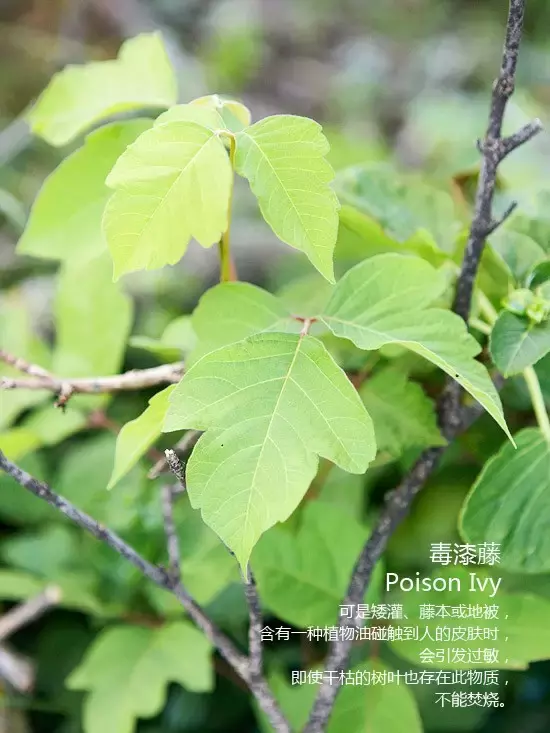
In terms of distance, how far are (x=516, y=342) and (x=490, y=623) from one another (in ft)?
0.85

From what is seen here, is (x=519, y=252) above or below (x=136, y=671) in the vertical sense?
above

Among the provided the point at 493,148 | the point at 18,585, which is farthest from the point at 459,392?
the point at 18,585

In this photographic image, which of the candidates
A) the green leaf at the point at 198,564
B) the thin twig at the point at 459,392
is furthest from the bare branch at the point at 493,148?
the green leaf at the point at 198,564

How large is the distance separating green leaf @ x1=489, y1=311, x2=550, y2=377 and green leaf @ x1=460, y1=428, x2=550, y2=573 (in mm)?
92

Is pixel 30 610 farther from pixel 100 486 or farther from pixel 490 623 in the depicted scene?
pixel 490 623

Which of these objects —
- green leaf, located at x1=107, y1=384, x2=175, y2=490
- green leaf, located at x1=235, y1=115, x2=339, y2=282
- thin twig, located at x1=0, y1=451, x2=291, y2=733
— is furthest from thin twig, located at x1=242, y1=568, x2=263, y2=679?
green leaf, located at x1=235, y1=115, x2=339, y2=282

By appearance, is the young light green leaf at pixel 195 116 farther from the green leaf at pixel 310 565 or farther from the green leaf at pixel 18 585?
the green leaf at pixel 18 585

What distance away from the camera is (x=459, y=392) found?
59 cm

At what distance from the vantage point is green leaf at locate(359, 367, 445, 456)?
565 mm

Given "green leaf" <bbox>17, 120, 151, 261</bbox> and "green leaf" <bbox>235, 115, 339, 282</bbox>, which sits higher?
"green leaf" <bbox>17, 120, 151, 261</bbox>

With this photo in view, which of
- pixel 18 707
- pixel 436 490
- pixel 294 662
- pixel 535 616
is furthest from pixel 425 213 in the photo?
pixel 18 707

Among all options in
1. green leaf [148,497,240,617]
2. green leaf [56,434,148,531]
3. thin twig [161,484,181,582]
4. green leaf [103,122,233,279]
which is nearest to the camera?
green leaf [103,122,233,279]

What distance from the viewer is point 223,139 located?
0.45 meters

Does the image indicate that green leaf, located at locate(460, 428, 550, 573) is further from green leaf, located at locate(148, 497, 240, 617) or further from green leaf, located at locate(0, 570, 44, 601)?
green leaf, located at locate(0, 570, 44, 601)
